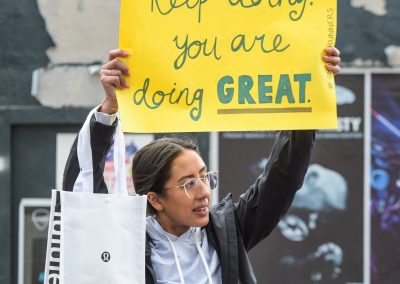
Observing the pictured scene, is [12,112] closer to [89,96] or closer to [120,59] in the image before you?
[89,96]

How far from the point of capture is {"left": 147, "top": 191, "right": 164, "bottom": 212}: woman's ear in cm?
286

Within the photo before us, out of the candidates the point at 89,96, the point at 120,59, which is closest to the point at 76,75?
the point at 89,96

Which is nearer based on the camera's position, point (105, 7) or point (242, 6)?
point (242, 6)

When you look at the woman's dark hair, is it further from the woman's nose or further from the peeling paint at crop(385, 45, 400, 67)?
the peeling paint at crop(385, 45, 400, 67)

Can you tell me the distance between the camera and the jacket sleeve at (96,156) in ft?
9.06

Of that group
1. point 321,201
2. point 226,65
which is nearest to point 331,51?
point 226,65

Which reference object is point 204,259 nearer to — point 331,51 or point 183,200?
point 183,200

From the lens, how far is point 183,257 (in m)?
2.75

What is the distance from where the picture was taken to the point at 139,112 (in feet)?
9.12

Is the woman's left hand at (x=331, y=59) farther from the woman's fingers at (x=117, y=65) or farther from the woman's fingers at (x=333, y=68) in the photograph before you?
the woman's fingers at (x=117, y=65)

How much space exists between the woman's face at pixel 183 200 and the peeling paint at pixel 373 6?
5163mm

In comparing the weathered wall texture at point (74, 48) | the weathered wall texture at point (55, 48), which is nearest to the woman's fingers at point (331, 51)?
A: the weathered wall texture at point (55, 48)

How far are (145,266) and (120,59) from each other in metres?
0.65

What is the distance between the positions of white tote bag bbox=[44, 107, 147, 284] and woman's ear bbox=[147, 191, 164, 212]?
188 millimetres
